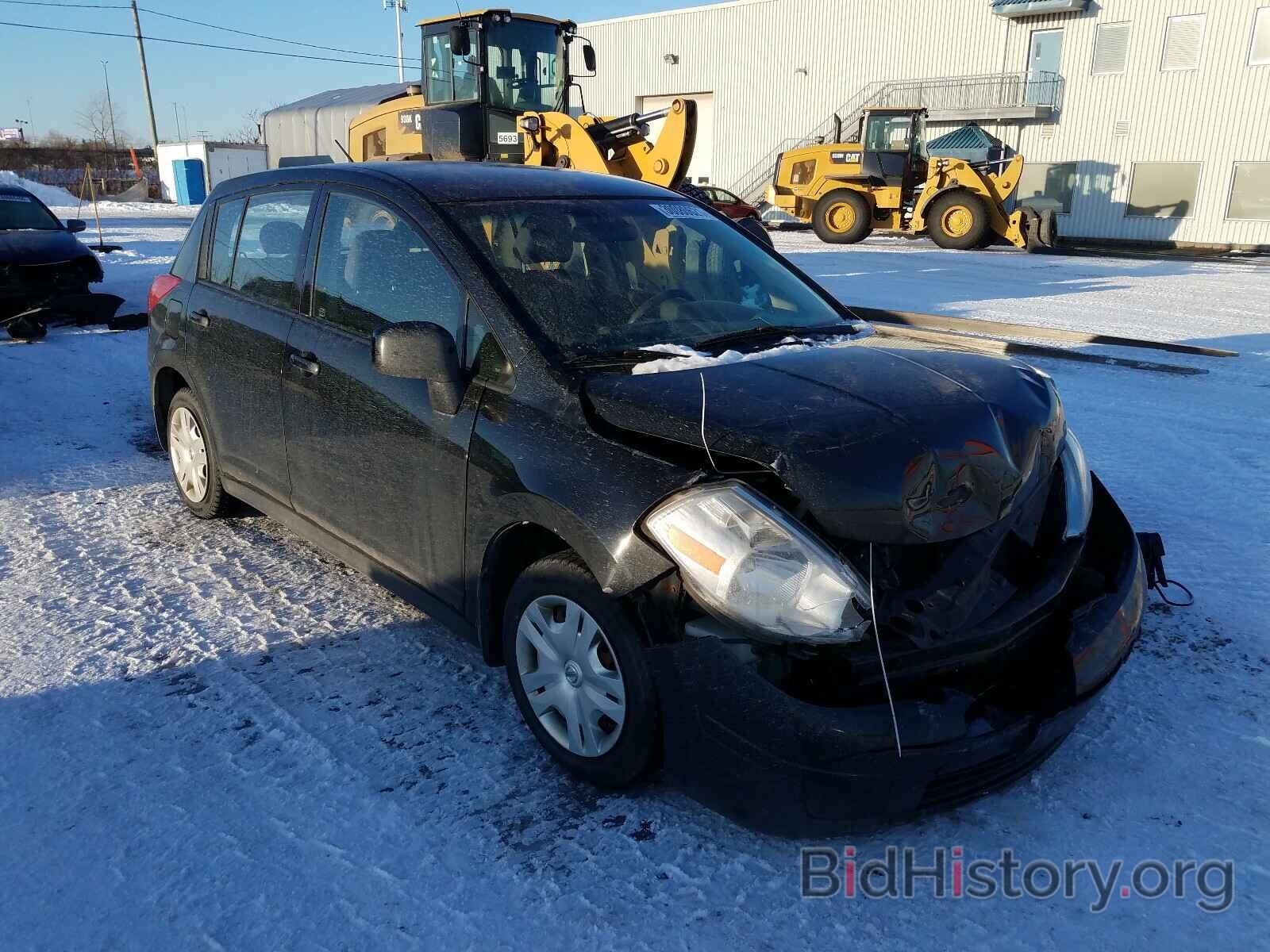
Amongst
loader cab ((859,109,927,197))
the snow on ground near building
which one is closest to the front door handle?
the snow on ground near building

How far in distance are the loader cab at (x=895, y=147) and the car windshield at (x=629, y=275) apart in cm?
1990

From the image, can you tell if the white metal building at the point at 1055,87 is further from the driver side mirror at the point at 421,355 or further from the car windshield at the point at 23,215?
the driver side mirror at the point at 421,355

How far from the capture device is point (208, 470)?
4348 millimetres

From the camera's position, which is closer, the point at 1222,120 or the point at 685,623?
the point at 685,623

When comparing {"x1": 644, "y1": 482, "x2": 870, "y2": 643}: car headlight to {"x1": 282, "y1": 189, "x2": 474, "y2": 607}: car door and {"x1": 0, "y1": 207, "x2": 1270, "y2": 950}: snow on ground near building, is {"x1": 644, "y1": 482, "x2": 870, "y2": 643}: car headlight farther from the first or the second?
{"x1": 282, "y1": 189, "x2": 474, "y2": 607}: car door

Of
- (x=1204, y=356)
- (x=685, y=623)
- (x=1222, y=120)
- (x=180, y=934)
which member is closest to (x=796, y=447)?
(x=685, y=623)

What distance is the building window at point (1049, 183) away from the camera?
2930 cm

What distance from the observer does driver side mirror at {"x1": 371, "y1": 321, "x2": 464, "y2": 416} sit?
2.71 metres

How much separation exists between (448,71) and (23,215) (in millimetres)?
A: 5756

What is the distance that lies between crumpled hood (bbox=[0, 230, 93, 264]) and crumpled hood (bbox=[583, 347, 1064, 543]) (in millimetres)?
A: 9758

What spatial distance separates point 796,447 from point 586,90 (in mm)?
43356

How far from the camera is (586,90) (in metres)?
41.7

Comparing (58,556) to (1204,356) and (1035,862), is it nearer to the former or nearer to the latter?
A: (1035,862)

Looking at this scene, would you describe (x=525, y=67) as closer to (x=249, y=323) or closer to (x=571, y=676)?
(x=249, y=323)
